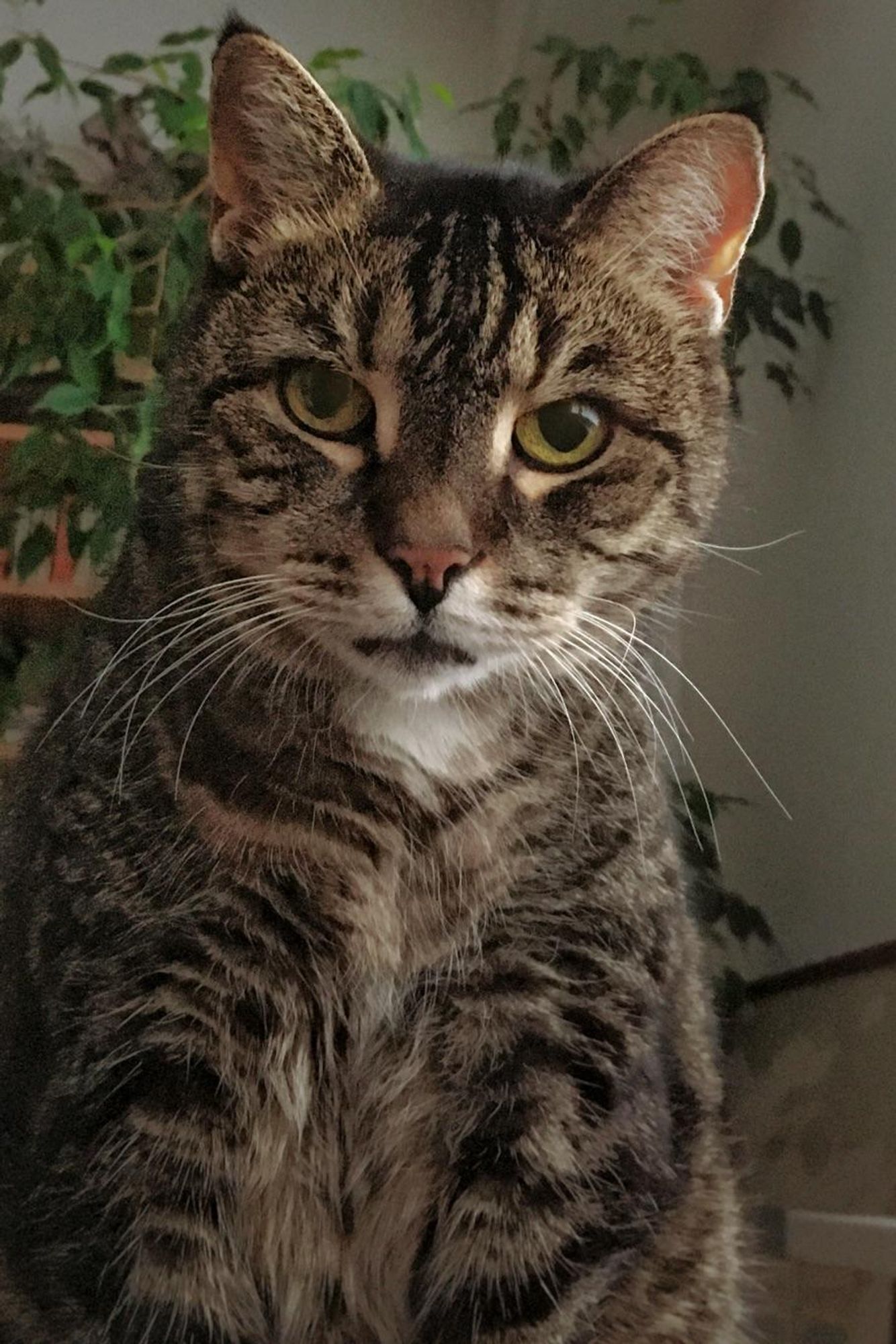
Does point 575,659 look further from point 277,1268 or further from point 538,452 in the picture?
point 277,1268

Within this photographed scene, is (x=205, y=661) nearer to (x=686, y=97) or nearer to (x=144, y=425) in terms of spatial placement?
(x=144, y=425)

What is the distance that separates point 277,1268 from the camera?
0.70 meters

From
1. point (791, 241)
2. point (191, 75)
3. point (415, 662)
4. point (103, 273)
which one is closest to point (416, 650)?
point (415, 662)

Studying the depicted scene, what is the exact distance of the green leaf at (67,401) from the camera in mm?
1087

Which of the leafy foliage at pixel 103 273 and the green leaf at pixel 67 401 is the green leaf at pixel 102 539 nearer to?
the leafy foliage at pixel 103 273

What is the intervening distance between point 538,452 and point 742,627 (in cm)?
91

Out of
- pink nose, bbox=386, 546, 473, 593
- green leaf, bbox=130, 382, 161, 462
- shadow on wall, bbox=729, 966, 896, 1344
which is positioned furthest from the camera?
green leaf, bbox=130, 382, 161, 462

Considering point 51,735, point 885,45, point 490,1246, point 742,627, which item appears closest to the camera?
point 490,1246

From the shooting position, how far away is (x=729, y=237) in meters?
0.75

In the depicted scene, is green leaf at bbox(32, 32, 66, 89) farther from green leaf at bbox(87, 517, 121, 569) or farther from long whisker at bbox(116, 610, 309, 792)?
long whisker at bbox(116, 610, 309, 792)

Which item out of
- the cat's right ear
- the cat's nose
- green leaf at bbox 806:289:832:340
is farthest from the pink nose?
green leaf at bbox 806:289:832:340

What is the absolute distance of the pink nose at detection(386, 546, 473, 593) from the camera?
0.63 meters

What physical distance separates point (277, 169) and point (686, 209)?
0.26 meters

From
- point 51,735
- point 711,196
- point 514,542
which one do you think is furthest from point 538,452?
point 51,735
